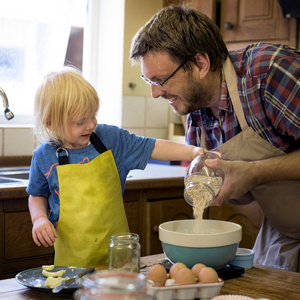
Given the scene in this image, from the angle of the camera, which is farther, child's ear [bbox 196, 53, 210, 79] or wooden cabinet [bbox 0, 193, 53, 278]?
wooden cabinet [bbox 0, 193, 53, 278]

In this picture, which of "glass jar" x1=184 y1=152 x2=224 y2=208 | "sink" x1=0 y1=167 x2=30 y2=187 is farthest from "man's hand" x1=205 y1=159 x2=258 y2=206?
"sink" x1=0 y1=167 x2=30 y2=187

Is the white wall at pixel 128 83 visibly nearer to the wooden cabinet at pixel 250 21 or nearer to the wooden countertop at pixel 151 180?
the wooden cabinet at pixel 250 21

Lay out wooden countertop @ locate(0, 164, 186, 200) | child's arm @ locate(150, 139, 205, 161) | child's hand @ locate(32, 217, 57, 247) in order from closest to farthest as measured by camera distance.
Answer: child's hand @ locate(32, 217, 57, 247) → child's arm @ locate(150, 139, 205, 161) → wooden countertop @ locate(0, 164, 186, 200)

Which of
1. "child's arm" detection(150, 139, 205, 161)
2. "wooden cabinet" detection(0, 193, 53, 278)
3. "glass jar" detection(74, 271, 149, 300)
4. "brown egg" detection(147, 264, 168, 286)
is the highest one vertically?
"child's arm" detection(150, 139, 205, 161)

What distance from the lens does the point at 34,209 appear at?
153 centimetres

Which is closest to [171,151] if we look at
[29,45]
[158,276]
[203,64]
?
[203,64]

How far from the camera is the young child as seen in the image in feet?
4.72

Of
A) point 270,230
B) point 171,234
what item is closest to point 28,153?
point 270,230

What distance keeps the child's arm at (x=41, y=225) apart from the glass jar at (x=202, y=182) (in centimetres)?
40

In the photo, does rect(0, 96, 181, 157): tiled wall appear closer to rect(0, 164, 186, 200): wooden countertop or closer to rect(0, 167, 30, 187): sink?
rect(0, 167, 30, 187): sink

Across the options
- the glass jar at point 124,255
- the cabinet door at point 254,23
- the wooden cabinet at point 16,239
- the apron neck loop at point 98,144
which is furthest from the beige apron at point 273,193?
the cabinet door at point 254,23

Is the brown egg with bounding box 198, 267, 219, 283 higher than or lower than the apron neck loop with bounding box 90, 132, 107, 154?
lower

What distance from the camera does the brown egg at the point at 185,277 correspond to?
94cm

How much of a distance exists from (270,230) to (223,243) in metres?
0.63
